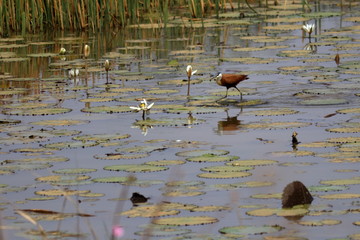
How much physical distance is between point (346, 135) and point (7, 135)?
238cm

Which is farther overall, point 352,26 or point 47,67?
point 352,26

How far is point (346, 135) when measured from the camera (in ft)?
20.6

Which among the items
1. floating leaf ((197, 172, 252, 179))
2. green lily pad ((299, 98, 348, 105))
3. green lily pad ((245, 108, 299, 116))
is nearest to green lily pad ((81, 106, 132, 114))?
green lily pad ((245, 108, 299, 116))

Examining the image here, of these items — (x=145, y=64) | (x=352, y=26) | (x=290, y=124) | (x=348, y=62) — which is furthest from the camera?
(x=352, y=26)

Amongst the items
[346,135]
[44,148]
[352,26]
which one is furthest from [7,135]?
[352,26]

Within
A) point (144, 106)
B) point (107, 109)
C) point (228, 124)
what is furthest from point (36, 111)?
point (228, 124)

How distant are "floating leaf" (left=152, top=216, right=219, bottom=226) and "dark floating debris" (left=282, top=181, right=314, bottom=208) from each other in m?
0.41

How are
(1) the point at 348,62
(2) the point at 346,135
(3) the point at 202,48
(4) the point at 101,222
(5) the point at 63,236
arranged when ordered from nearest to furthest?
(5) the point at 63,236, (4) the point at 101,222, (2) the point at 346,135, (1) the point at 348,62, (3) the point at 202,48

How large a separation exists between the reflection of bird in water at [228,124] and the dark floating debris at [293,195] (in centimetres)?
199

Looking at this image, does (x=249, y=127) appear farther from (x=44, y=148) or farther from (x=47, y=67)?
(x=47, y=67)

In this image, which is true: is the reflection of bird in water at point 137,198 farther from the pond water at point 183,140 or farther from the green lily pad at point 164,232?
the green lily pad at point 164,232

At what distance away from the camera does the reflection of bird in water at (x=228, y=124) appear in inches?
264

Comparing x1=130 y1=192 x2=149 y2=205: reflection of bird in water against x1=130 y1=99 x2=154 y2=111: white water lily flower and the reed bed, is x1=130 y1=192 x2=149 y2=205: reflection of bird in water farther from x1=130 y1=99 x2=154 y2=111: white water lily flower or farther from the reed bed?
the reed bed

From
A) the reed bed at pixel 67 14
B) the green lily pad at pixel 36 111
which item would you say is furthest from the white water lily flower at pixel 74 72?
the reed bed at pixel 67 14
